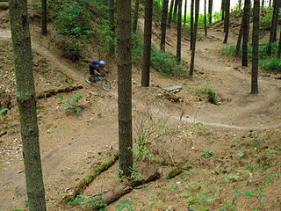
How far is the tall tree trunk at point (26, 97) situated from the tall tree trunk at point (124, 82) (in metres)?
3.77

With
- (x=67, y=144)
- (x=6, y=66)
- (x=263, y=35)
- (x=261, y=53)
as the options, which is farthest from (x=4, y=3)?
(x=263, y=35)

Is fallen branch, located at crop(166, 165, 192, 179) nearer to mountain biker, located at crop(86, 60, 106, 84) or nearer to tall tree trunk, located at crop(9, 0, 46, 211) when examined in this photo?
tall tree trunk, located at crop(9, 0, 46, 211)

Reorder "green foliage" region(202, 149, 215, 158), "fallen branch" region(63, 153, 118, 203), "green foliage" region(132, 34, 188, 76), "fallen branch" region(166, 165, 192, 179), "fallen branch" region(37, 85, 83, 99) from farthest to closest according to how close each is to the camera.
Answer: "green foliage" region(132, 34, 188, 76) → "fallen branch" region(37, 85, 83, 99) → "green foliage" region(202, 149, 215, 158) → "fallen branch" region(166, 165, 192, 179) → "fallen branch" region(63, 153, 118, 203)

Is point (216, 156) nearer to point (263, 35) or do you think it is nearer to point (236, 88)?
point (236, 88)

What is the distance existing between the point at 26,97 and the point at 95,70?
12583 millimetres

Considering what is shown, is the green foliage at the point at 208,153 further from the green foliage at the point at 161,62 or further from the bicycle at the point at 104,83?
the green foliage at the point at 161,62

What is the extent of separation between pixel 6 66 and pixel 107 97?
190 inches

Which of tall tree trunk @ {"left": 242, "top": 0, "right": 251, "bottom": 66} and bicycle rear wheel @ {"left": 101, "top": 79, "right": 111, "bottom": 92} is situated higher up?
tall tree trunk @ {"left": 242, "top": 0, "right": 251, "bottom": 66}

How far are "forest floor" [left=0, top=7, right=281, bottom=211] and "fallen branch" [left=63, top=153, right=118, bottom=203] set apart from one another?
16 cm

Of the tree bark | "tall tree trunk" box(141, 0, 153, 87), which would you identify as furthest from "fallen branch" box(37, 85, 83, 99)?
the tree bark

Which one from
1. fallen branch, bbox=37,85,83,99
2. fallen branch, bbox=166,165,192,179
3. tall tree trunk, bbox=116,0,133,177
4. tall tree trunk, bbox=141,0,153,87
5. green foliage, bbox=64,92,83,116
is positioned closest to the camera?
tall tree trunk, bbox=116,0,133,177

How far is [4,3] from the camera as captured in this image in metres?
21.8

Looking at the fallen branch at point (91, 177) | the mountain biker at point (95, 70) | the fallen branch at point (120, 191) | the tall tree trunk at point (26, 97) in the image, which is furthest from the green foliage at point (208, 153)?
the mountain biker at point (95, 70)

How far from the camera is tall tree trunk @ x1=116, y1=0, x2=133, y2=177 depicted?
798cm
